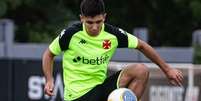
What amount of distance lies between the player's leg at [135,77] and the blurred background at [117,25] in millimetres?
4078

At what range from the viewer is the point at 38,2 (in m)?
27.0

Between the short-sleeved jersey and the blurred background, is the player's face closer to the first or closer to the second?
the short-sleeved jersey

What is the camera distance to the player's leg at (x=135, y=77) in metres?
9.32

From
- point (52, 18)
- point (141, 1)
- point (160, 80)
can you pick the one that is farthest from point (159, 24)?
point (160, 80)

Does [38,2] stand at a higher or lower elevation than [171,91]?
higher

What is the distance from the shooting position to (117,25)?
27.7 meters

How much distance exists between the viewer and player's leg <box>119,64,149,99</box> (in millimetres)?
9320

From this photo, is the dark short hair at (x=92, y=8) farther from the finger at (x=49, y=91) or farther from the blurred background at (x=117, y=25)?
the blurred background at (x=117, y=25)

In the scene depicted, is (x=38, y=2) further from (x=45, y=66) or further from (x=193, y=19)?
(x=45, y=66)

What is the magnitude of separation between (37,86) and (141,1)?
1413cm

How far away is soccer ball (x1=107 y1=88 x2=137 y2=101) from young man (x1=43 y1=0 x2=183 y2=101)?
0.32 meters

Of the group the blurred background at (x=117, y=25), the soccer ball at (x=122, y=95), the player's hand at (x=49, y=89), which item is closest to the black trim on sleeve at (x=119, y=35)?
the soccer ball at (x=122, y=95)

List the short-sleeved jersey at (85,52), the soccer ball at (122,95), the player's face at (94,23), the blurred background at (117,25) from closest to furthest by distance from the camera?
the soccer ball at (122,95)
the player's face at (94,23)
the short-sleeved jersey at (85,52)
the blurred background at (117,25)

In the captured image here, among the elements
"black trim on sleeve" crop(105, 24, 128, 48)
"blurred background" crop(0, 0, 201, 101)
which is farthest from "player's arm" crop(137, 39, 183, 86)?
"blurred background" crop(0, 0, 201, 101)
